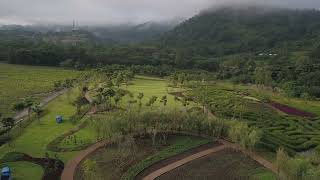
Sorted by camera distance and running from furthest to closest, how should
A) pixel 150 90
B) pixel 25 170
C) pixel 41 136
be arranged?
pixel 150 90, pixel 41 136, pixel 25 170

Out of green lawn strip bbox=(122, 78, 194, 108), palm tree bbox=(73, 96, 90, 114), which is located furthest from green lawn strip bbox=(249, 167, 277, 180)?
palm tree bbox=(73, 96, 90, 114)

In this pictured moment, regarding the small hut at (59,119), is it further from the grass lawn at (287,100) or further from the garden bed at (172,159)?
the grass lawn at (287,100)

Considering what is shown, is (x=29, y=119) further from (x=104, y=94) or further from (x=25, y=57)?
(x=25, y=57)

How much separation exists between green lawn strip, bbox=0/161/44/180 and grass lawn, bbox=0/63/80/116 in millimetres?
32198

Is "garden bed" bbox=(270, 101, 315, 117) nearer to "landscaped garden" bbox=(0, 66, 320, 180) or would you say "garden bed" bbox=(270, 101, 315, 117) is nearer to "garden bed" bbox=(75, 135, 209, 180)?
"landscaped garden" bbox=(0, 66, 320, 180)

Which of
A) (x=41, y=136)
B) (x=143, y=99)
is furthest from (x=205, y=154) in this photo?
(x=143, y=99)

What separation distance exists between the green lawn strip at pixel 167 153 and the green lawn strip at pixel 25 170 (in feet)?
38.9

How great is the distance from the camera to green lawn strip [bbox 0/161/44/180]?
55344mm

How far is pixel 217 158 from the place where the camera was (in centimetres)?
6550

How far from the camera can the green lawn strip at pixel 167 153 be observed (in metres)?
57.7

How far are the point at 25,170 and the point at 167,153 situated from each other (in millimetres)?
21839

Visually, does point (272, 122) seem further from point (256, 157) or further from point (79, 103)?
point (79, 103)

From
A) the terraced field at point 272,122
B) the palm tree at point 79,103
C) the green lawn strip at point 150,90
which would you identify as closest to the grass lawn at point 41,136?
the palm tree at point 79,103

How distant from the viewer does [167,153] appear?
216 feet
